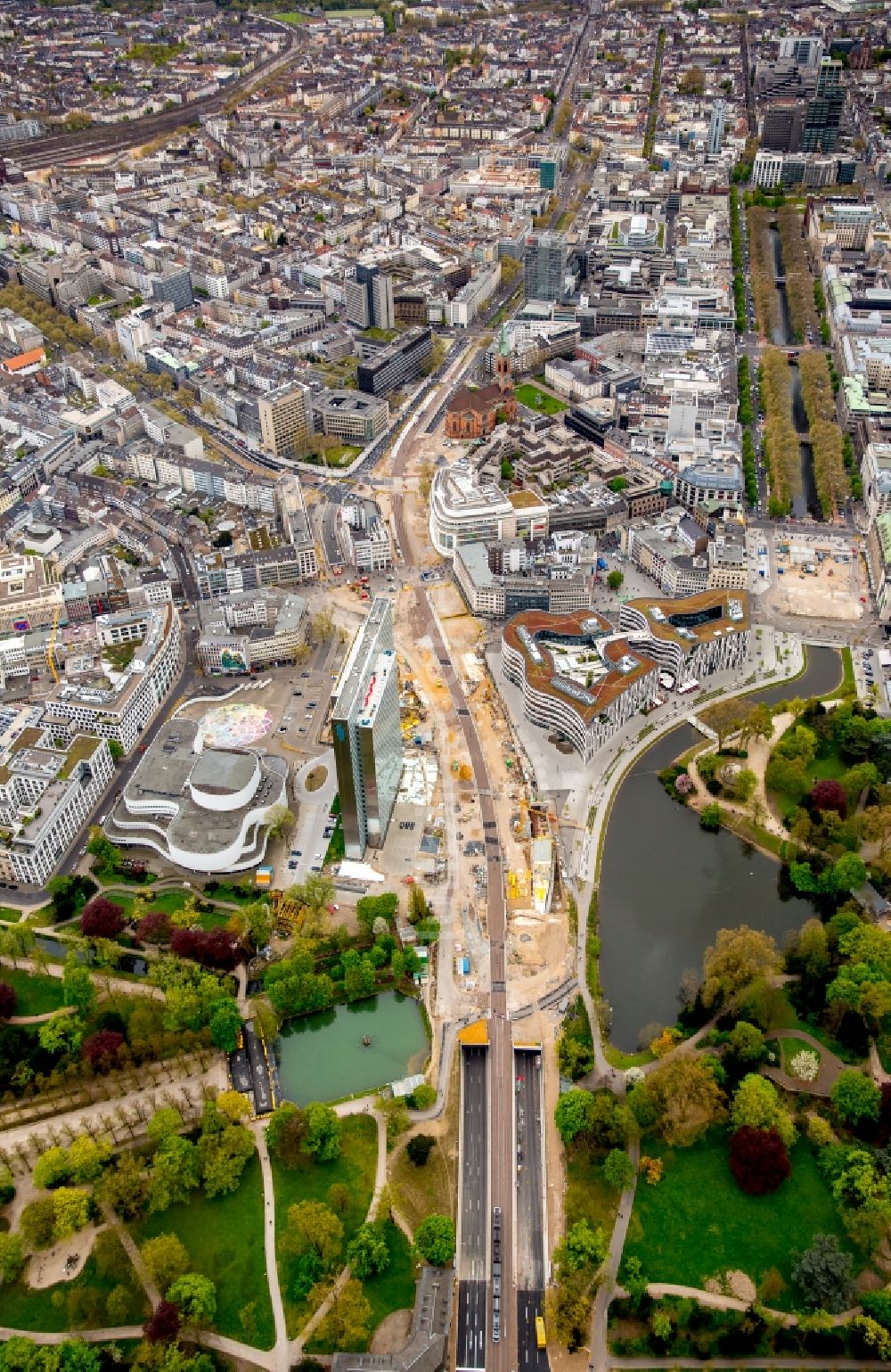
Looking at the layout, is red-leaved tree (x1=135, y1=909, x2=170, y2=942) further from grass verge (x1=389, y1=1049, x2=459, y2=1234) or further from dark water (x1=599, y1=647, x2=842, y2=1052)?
dark water (x1=599, y1=647, x2=842, y2=1052)

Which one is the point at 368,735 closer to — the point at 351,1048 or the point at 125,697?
the point at 351,1048

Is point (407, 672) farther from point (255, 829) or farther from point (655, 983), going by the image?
point (655, 983)

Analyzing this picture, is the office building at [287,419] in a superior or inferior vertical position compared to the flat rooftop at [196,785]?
superior

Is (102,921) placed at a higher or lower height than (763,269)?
lower

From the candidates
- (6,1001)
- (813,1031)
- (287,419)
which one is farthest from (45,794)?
(287,419)

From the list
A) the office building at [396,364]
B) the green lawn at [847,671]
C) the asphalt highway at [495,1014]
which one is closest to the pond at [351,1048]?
the asphalt highway at [495,1014]

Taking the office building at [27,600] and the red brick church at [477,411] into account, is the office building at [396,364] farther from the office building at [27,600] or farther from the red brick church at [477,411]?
the office building at [27,600]
